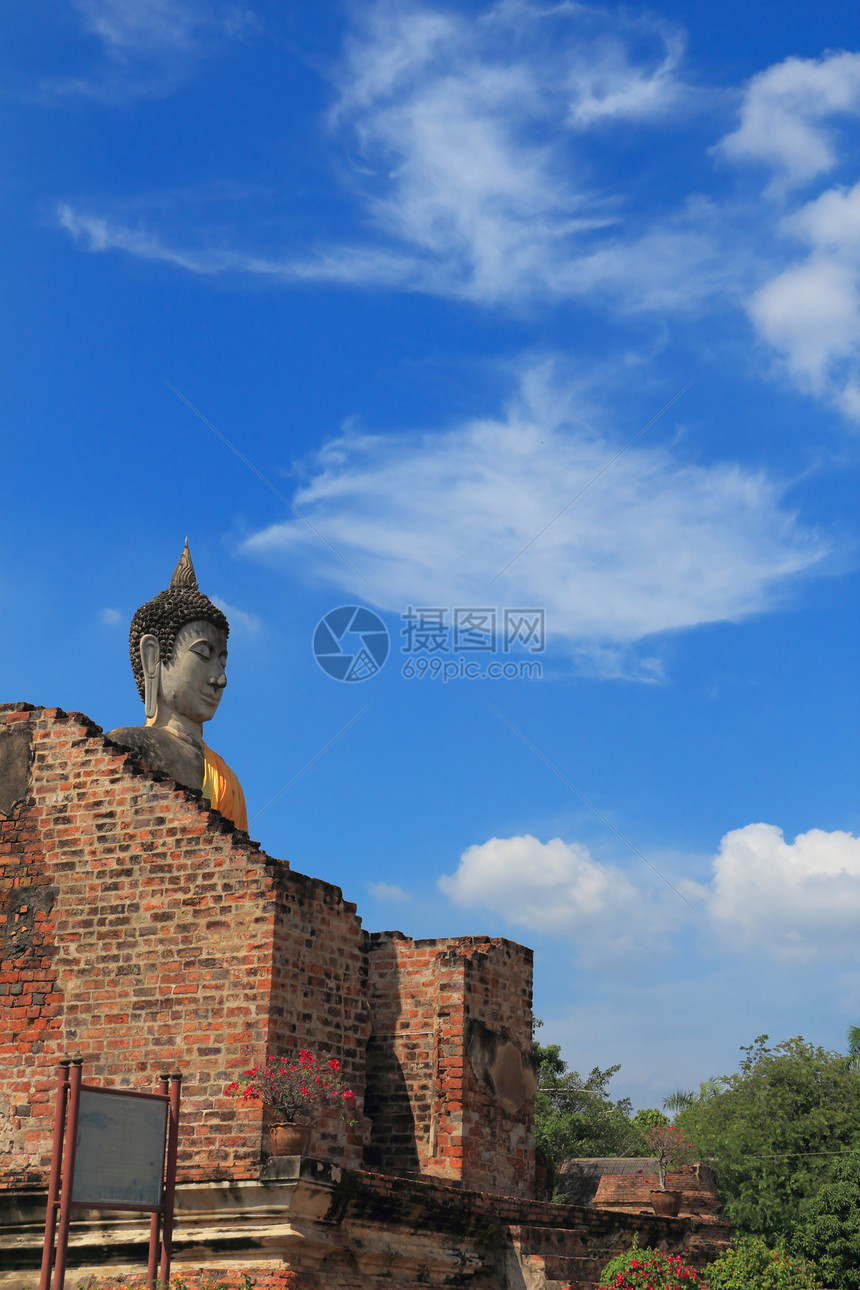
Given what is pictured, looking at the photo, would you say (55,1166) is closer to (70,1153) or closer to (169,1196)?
(70,1153)

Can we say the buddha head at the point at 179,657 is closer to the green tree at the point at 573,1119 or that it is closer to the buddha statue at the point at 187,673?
the buddha statue at the point at 187,673

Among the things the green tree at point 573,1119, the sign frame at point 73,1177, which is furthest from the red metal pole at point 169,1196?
the green tree at point 573,1119

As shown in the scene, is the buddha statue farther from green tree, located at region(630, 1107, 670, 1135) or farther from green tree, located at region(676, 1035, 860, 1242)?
green tree, located at region(630, 1107, 670, 1135)

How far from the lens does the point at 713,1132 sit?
117ft

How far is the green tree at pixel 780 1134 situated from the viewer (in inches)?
1208

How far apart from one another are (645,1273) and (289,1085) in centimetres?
447

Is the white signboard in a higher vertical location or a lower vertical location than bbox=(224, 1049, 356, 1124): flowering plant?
lower

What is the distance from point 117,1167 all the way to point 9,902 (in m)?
4.75

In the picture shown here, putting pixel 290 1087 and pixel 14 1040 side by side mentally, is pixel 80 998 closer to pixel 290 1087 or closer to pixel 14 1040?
pixel 14 1040

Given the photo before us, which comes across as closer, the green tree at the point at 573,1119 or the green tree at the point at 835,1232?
the green tree at the point at 835,1232

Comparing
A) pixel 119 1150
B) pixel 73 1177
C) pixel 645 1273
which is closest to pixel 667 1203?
pixel 645 1273

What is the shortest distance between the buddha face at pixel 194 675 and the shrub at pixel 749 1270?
8446 mm

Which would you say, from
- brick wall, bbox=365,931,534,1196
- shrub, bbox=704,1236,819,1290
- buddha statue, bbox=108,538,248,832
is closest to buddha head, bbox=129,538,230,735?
buddha statue, bbox=108,538,248,832

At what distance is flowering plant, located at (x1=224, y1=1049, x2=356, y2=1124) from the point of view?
11312mm
